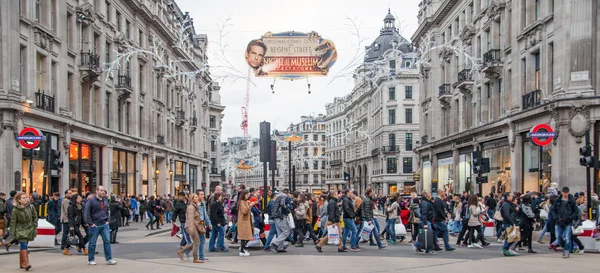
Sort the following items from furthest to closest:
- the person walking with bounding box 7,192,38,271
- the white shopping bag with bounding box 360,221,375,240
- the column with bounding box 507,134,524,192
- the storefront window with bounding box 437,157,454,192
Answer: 1. the storefront window with bounding box 437,157,454,192
2. the column with bounding box 507,134,524,192
3. the white shopping bag with bounding box 360,221,375,240
4. the person walking with bounding box 7,192,38,271

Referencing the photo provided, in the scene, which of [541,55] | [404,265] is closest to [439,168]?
[541,55]

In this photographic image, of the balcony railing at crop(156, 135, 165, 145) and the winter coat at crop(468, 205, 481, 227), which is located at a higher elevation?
the balcony railing at crop(156, 135, 165, 145)

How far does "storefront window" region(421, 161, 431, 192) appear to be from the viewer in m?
53.7

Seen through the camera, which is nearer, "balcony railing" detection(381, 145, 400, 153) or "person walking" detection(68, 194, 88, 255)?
"person walking" detection(68, 194, 88, 255)

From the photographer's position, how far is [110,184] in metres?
39.3

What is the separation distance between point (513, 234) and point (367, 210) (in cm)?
448

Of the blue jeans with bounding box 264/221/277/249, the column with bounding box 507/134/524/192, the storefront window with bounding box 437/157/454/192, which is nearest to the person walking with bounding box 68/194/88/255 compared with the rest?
the blue jeans with bounding box 264/221/277/249

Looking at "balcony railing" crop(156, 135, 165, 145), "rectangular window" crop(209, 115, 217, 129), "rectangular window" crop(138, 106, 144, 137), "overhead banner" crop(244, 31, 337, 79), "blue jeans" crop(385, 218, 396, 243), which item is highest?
"rectangular window" crop(209, 115, 217, 129)

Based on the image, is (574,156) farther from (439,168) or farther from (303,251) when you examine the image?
(439,168)

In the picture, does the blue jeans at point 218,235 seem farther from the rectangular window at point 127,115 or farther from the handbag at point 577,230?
the rectangular window at point 127,115

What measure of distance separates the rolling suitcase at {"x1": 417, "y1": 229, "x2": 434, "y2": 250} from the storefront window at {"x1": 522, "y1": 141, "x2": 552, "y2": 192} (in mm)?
14113

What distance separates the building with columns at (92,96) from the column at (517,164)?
15.0m

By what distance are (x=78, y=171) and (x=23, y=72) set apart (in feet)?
27.4

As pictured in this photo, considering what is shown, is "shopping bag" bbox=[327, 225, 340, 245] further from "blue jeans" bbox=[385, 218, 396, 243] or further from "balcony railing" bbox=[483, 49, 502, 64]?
"balcony railing" bbox=[483, 49, 502, 64]
